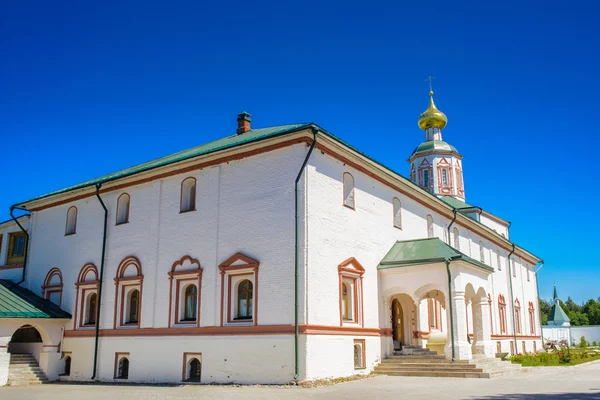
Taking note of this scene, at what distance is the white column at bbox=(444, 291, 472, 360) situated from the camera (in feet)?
58.0

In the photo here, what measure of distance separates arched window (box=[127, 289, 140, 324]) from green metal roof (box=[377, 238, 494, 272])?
8.54 metres

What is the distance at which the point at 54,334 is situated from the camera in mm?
Answer: 20844

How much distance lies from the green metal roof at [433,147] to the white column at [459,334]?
20.8 meters

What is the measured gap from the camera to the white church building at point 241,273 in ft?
53.3

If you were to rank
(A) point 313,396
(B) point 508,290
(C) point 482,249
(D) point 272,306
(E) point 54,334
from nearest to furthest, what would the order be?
(A) point 313,396
(D) point 272,306
(E) point 54,334
(C) point 482,249
(B) point 508,290

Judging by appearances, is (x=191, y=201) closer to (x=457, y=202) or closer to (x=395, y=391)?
(x=395, y=391)

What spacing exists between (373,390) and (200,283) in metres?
6.69

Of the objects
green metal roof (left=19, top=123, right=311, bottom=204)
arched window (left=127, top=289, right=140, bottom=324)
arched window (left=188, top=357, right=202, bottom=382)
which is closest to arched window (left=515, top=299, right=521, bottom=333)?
green metal roof (left=19, top=123, right=311, bottom=204)

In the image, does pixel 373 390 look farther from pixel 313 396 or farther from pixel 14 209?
pixel 14 209

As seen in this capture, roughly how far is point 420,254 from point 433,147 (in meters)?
19.4

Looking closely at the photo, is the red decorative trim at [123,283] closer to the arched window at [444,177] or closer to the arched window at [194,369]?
the arched window at [194,369]

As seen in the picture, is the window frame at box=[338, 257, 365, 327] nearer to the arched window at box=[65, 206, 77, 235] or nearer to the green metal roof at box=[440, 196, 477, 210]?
the arched window at box=[65, 206, 77, 235]

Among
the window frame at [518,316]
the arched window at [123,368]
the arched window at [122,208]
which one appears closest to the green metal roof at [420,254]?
the arched window at [123,368]

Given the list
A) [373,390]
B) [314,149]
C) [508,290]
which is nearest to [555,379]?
[373,390]
